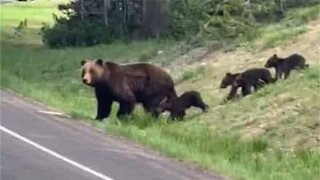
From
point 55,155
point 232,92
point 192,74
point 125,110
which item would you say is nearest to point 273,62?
point 232,92

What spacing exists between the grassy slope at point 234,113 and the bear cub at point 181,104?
0.28 meters

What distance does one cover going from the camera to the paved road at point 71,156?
12.1m

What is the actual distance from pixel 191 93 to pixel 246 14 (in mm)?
9884

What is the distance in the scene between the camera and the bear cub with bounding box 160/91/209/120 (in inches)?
776

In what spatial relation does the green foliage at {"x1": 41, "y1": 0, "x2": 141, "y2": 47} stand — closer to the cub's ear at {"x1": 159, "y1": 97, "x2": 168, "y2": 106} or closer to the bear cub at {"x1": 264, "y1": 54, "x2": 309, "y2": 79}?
the bear cub at {"x1": 264, "y1": 54, "x2": 309, "y2": 79}

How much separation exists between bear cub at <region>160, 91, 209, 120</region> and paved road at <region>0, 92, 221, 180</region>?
270 cm

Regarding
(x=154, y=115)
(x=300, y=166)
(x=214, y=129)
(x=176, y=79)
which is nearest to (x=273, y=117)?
(x=214, y=129)

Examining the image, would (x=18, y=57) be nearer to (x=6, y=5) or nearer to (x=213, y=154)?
(x=213, y=154)

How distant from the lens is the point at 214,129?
18.8 m

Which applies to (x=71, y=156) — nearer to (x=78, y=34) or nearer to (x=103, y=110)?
(x=103, y=110)

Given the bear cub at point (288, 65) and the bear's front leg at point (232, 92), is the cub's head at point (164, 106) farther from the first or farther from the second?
the bear cub at point (288, 65)

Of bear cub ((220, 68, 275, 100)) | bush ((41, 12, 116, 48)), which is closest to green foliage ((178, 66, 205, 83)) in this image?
bear cub ((220, 68, 275, 100))

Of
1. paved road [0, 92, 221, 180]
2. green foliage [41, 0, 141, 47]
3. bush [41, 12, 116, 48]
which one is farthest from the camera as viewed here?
green foliage [41, 0, 141, 47]

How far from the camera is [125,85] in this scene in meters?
19.4
